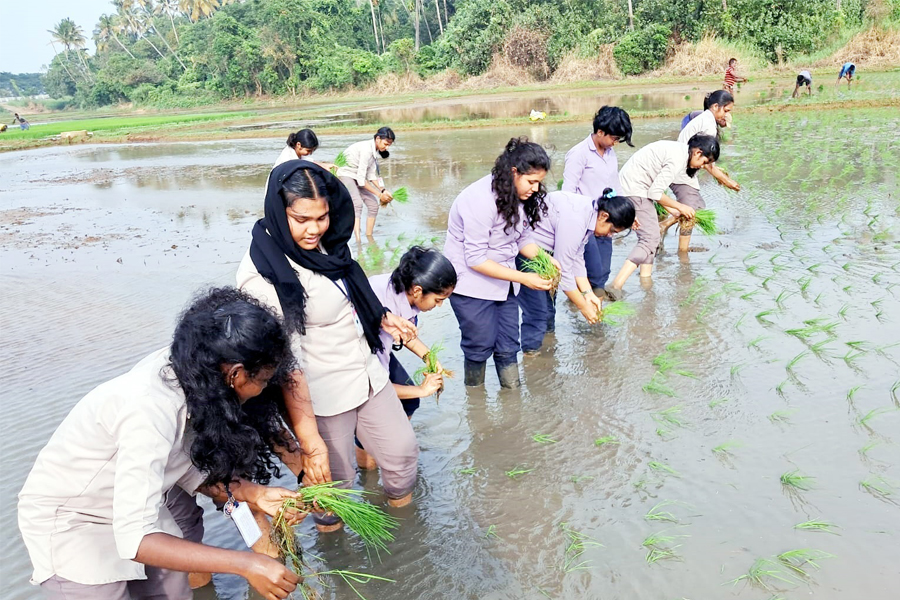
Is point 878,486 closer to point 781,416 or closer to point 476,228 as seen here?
point 781,416

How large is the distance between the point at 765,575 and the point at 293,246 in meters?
2.09

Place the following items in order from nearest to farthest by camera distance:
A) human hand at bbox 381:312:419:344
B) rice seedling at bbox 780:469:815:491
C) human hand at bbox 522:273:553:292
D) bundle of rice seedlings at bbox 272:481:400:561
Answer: bundle of rice seedlings at bbox 272:481:400:561
human hand at bbox 381:312:419:344
rice seedling at bbox 780:469:815:491
human hand at bbox 522:273:553:292

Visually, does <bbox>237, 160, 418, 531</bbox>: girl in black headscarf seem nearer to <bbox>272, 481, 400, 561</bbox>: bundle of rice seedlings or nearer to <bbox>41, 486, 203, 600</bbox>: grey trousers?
<bbox>272, 481, 400, 561</bbox>: bundle of rice seedlings

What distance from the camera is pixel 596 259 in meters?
4.82

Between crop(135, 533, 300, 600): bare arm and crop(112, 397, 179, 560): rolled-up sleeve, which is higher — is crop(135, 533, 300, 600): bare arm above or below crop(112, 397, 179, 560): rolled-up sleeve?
below

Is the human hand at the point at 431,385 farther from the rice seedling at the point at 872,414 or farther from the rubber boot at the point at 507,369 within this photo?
the rice seedling at the point at 872,414

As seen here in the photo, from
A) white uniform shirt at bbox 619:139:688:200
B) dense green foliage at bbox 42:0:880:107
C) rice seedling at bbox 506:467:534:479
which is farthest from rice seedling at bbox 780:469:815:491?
dense green foliage at bbox 42:0:880:107

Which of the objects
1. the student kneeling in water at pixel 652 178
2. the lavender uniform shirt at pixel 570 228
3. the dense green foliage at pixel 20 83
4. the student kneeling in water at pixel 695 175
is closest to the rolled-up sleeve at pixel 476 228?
the lavender uniform shirt at pixel 570 228

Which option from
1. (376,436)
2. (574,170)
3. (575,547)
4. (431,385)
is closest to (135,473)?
(376,436)

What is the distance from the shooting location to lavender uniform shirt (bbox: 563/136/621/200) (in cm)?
478

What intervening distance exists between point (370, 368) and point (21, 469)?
90.7 inches

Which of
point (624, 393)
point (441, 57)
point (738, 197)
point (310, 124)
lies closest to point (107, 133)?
point (310, 124)

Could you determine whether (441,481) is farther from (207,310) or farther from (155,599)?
(207,310)

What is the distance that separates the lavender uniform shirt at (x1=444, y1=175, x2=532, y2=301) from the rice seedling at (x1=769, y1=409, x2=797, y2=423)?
4.94 feet
